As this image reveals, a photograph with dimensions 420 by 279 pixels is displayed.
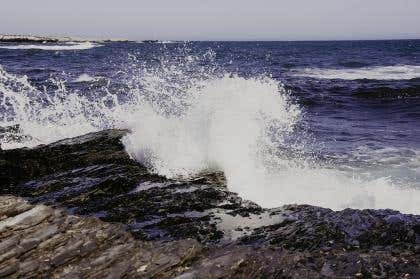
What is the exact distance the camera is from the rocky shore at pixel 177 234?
12.2ft

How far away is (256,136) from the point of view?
28.3 ft

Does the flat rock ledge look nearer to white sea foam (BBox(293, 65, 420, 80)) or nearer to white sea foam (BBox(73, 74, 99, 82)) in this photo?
white sea foam (BBox(73, 74, 99, 82))

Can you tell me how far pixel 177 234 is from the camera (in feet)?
14.6

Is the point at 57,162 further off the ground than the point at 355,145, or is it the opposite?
the point at 57,162

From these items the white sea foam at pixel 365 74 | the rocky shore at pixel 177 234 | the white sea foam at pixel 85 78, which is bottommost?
the white sea foam at pixel 365 74

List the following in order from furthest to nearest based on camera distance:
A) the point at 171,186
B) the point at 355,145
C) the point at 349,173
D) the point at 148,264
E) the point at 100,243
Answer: the point at 355,145 < the point at 349,173 < the point at 171,186 < the point at 100,243 < the point at 148,264

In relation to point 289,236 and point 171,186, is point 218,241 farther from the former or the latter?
point 171,186

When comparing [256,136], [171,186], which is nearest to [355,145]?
[256,136]

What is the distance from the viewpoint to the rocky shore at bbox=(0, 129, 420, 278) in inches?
146

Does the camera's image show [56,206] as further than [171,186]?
No

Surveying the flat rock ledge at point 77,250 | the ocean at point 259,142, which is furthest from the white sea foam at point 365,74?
the flat rock ledge at point 77,250

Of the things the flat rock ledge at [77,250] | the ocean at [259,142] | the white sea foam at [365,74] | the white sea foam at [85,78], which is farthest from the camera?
the white sea foam at [365,74]

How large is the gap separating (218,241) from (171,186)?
5.25ft

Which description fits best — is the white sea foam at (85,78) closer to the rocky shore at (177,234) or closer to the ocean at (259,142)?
the ocean at (259,142)
